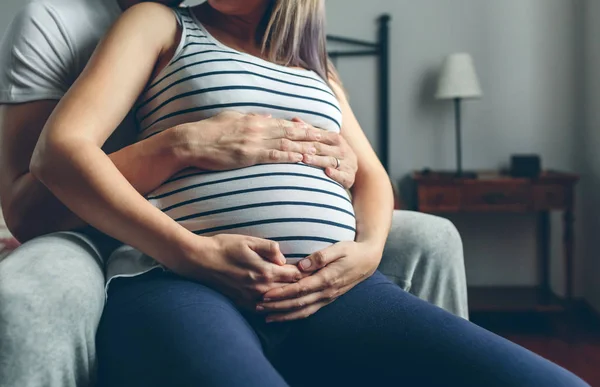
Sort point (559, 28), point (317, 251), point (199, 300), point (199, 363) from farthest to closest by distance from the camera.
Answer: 1. point (559, 28)
2. point (317, 251)
3. point (199, 300)
4. point (199, 363)

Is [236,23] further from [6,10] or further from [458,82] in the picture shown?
[6,10]

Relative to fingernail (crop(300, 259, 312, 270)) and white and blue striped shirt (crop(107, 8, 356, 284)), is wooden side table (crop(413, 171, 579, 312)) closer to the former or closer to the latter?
white and blue striped shirt (crop(107, 8, 356, 284))

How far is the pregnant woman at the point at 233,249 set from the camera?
0.68 metres

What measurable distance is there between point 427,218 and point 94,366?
24.8 inches

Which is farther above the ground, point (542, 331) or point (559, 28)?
point (559, 28)

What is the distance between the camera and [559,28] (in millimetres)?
2918

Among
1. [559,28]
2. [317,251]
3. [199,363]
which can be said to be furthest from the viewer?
[559,28]

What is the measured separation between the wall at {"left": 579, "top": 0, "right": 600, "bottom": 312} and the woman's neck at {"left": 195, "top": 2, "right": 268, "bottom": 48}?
2196 millimetres

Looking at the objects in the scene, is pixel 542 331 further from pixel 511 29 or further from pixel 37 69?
pixel 37 69

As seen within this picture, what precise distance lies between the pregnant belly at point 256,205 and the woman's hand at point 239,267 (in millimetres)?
54

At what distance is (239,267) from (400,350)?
23cm

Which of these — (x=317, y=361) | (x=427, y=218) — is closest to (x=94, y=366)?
(x=317, y=361)

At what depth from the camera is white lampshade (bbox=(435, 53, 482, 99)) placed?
2.70 meters

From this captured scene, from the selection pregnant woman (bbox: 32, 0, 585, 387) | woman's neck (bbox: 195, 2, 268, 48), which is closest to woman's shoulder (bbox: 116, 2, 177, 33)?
pregnant woman (bbox: 32, 0, 585, 387)
